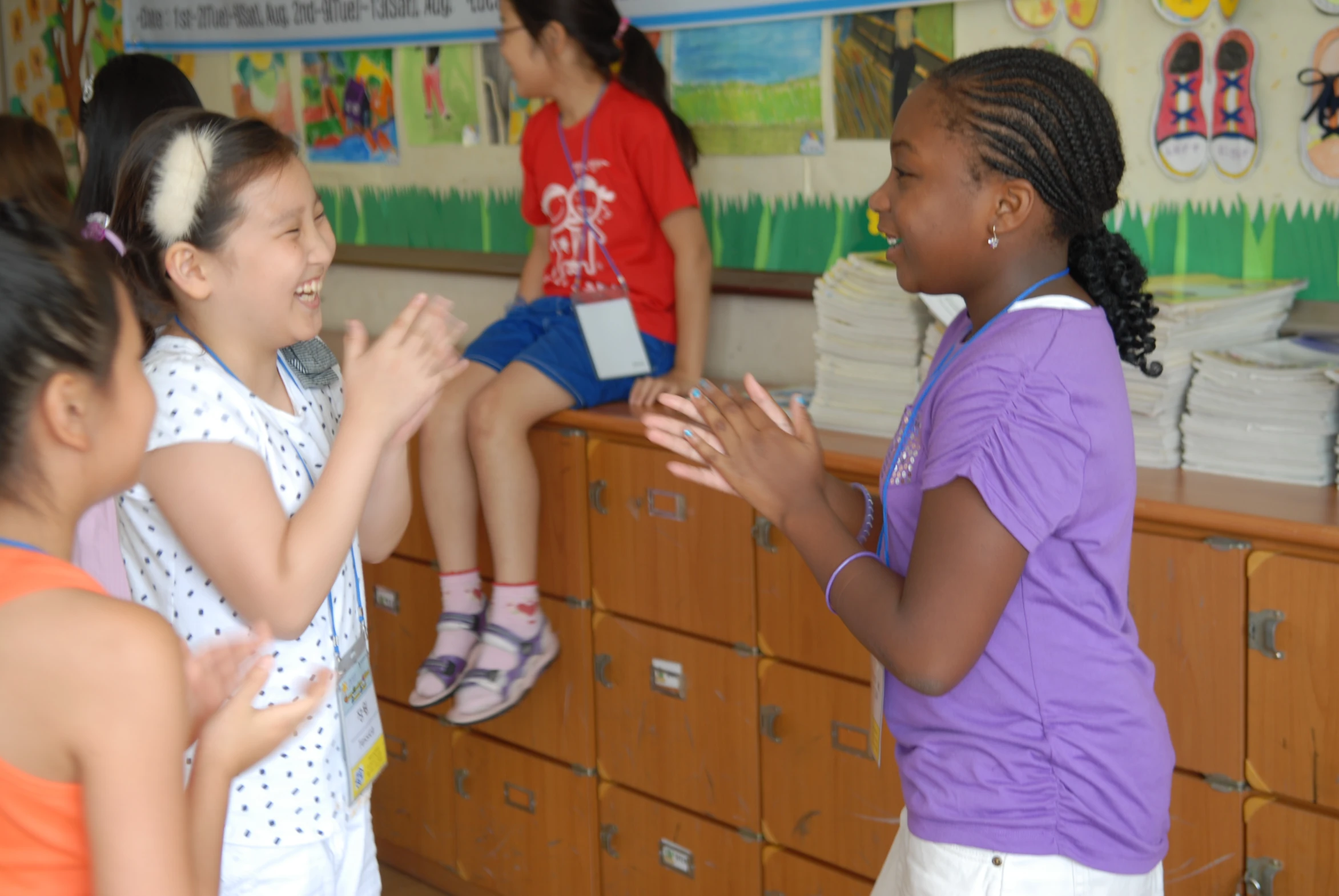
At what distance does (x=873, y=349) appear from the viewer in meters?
2.32

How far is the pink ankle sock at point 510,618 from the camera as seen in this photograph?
257 centimetres

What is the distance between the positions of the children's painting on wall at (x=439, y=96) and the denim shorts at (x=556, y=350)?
2.39 ft

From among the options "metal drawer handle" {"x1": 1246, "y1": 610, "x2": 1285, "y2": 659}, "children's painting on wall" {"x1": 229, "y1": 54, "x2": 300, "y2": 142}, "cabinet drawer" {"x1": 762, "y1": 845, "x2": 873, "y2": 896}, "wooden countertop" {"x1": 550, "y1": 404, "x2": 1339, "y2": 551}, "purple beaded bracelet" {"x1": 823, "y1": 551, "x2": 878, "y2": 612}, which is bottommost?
"cabinet drawer" {"x1": 762, "y1": 845, "x2": 873, "y2": 896}

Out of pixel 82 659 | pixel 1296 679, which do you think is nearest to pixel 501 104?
pixel 1296 679

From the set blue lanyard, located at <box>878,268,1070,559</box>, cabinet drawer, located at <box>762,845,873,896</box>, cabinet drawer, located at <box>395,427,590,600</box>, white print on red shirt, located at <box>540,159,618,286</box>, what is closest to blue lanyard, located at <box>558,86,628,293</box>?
white print on red shirt, located at <box>540,159,618,286</box>

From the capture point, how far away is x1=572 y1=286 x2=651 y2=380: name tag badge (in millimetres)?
2648

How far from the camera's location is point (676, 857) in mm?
2564

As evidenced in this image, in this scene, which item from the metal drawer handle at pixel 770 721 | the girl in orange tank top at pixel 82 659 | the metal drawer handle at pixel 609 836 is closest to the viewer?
the girl in orange tank top at pixel 82 659

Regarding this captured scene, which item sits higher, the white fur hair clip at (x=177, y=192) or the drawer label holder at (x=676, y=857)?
the white fur hair clip at (x=177, y=192)

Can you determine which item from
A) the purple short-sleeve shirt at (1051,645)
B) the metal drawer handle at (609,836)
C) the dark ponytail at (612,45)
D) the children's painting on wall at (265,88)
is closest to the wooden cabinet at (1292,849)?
the purple short-sleeve shirt at (1051,645)

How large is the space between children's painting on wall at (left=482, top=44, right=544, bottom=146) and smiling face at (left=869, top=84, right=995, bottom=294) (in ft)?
6.36

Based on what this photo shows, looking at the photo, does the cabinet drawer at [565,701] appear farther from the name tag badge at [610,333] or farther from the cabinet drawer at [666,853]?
the name tag badge at [610,333]

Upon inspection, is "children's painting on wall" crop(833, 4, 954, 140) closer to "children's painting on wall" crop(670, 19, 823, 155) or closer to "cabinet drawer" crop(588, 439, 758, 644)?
"children's painting on wall" crop(670, 19, 823, 155)

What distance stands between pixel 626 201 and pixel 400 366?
135 centimetres
